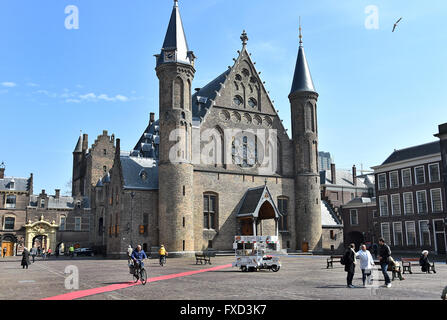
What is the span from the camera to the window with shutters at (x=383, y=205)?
55.3 m

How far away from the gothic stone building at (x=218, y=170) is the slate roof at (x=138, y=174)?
11 centimetres

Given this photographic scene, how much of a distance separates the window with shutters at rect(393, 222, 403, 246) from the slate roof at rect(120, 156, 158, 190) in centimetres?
2934

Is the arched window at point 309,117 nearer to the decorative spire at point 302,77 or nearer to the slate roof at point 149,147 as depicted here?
the decorative spire at point 302,77

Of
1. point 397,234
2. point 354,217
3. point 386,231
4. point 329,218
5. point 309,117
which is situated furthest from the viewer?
point 354,217

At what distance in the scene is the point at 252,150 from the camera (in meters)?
49.0

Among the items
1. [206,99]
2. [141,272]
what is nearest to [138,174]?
[206,99]

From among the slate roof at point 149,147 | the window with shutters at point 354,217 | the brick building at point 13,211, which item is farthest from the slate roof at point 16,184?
the window with shutters at point 354,217

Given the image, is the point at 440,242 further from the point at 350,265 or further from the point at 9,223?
the point at 9,223

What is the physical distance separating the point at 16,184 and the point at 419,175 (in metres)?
58.0

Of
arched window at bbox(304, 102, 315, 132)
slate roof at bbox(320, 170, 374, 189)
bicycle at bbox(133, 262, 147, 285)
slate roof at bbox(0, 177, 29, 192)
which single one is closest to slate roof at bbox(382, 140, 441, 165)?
arched window at bbox(304, 102, 315, 132)

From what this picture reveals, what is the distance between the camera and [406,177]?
5278 cm
